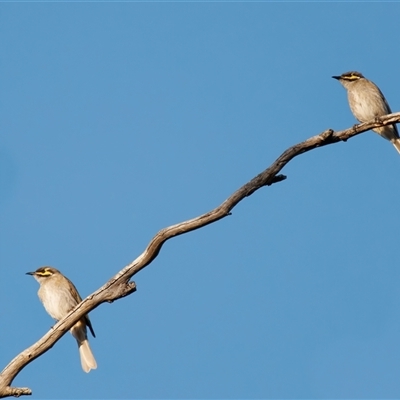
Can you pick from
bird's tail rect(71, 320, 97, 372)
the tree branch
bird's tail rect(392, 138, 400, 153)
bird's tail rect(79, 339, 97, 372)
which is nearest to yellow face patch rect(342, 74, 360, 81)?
bird's tail rect(392, 138, 400, 153)

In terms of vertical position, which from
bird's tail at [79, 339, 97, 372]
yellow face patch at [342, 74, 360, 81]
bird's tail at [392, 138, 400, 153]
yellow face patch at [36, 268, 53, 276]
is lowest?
bird's tail at [79, 339, 97, 372]

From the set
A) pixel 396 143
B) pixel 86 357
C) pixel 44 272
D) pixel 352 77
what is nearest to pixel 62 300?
pixel 44 272

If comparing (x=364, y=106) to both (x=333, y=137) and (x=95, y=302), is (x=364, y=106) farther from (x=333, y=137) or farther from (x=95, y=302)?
(x=95, y=302)

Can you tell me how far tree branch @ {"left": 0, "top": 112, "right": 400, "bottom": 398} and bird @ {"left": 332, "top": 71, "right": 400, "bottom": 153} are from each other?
386 centimetres

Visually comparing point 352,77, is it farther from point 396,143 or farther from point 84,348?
point 84,348

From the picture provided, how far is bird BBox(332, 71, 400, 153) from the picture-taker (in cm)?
1332

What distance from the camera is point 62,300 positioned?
1293cm

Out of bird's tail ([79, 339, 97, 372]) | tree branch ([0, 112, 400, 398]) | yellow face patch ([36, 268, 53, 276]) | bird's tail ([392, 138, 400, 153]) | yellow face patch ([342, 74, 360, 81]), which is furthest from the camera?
yellow face patch ([342, 74, 360, 81])

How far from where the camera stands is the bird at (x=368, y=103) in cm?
1332

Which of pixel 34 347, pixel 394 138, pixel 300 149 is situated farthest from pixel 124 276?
pixel 394 138

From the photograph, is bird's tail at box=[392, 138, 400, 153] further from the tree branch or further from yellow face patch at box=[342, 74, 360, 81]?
the tree branch

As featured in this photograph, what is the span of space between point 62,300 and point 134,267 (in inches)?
155

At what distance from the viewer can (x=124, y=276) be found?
9.34 meters

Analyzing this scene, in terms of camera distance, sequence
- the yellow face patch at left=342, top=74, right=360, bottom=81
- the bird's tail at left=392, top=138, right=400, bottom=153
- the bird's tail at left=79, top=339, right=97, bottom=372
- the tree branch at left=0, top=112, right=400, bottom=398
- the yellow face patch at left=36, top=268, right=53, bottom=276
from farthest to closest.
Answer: the yellow face patch at left=342, top=74, right=360, bottom=81 < the yellow face patch at left=36, top=268, right=53, bottom=276 < the bird's tail at left=392, top=138, right=400, bottom=153 < the bird's tail at left=79, top=339, right=97, bottom=372 < the tree branch at left=0, top=112, right=400, bottom=398
